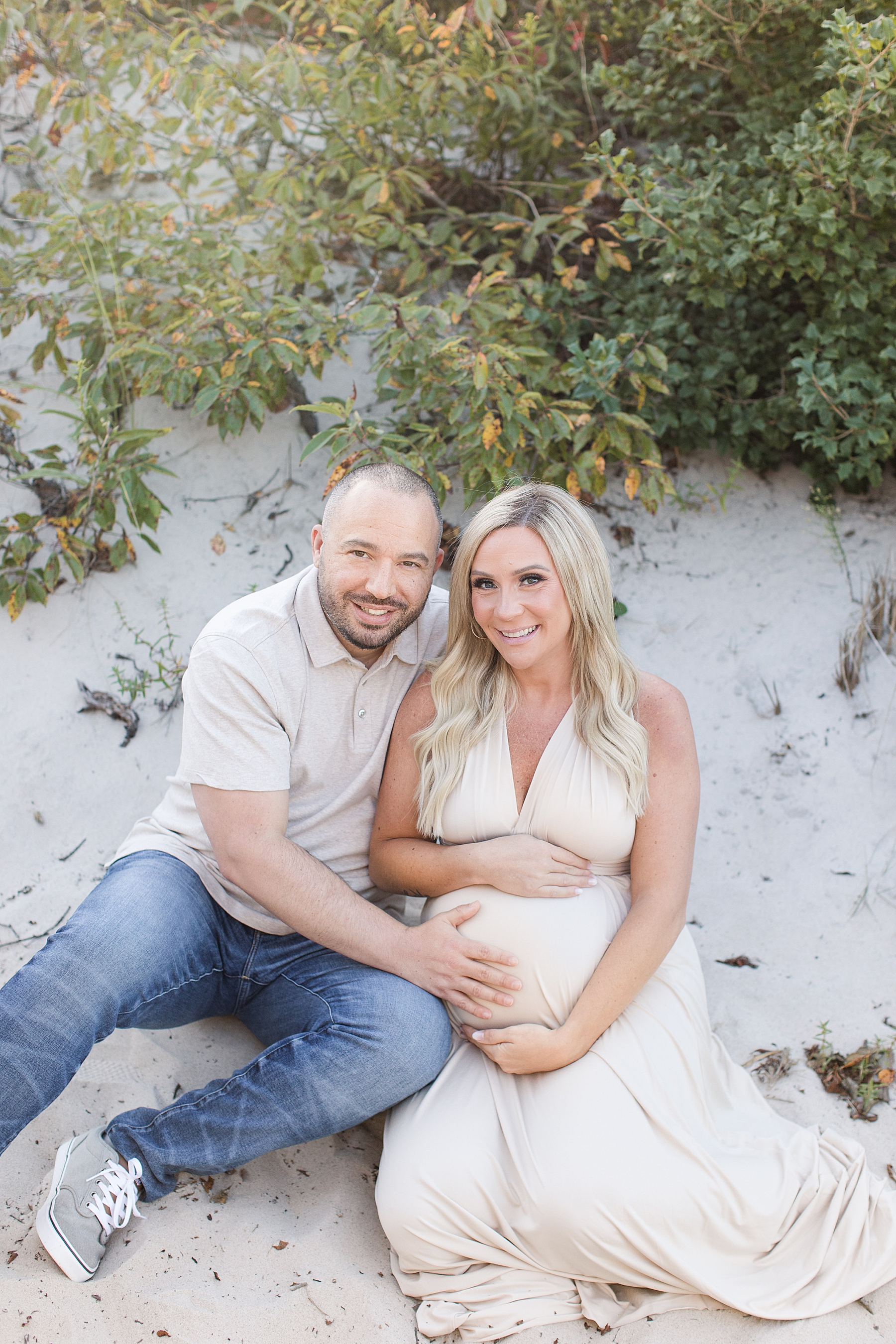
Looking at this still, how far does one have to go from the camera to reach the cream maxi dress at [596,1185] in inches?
85.7

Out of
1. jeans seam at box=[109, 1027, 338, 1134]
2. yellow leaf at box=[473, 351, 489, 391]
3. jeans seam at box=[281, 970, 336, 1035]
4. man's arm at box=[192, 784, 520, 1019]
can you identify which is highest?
yellow leaf at box=[473, 351, 489, 391]

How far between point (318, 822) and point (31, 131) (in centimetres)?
417

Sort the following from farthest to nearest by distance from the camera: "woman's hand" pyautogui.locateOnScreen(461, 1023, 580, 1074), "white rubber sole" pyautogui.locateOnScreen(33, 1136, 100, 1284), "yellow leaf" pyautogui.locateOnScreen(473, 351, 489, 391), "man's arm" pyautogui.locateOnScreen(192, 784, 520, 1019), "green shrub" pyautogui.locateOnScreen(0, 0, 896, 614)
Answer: "green shrub" pyautogui.locateOnScreen(0, 0, 896, 614), "yellow leaf" pyautogui.locateOnScreen(473, 351, 489, 391), "man's arm" pyautogui.locateOnScreen(192, 784, 520, 1019), "woman's hand" pyautogui.locateOnScreen(461, 1023, 580, 1074), "white rubber sole" pyautogui.locateOnScreen(33, 1136, 100, 1284)

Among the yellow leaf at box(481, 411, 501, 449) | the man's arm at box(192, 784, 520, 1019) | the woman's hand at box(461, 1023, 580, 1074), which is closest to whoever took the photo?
the woman's hand at box(461, 1023, 580, 1074)

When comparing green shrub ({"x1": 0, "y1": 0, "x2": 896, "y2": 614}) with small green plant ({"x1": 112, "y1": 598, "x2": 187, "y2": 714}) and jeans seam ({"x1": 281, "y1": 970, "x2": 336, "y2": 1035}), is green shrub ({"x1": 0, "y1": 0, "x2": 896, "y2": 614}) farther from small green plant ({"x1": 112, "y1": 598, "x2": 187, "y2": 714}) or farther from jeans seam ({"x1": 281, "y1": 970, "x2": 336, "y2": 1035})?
jeans seam ({"x1": 281, "y1": 970, "x2": 336, "y2": 1035})

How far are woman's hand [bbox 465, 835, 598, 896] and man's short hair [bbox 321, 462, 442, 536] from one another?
83cm

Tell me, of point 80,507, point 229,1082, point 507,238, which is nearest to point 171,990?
point 229,1082

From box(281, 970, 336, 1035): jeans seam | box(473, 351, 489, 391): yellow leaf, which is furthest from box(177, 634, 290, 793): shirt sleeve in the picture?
box(473, 351, 489, 391): yellow leaf

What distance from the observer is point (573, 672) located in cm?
261

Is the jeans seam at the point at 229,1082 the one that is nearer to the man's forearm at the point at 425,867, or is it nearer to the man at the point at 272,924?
the man at the point at 272,924

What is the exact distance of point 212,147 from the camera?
4.05 metres

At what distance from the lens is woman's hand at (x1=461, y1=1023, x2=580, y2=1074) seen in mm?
2285

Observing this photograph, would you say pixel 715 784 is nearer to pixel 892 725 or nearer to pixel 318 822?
pixel 892 725

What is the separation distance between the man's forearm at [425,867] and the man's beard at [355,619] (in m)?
0.52
